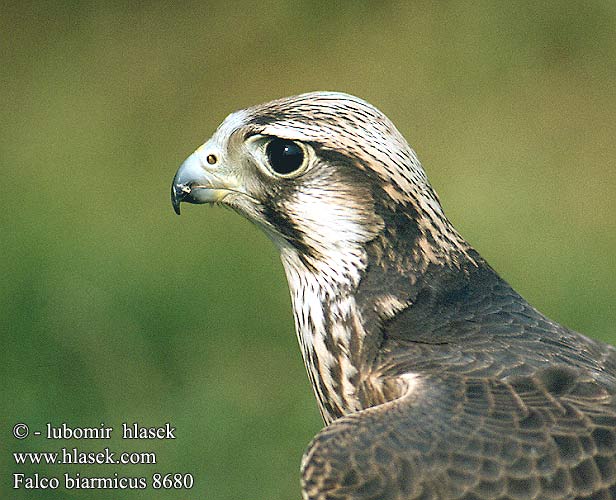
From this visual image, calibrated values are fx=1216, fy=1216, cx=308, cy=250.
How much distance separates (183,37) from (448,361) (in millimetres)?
6148

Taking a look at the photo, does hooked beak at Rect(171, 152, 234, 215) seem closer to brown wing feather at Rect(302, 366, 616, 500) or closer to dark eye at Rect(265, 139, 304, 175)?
dark eye at Rect(265, 139, 304, 175)

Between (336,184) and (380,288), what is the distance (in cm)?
30

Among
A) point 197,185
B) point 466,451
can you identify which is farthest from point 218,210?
point 466,451

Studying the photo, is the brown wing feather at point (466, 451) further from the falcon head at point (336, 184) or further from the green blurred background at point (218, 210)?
the green blurred background at point (218, 210)

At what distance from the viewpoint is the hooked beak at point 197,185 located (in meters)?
3.36

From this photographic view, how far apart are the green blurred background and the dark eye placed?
179 centimetres

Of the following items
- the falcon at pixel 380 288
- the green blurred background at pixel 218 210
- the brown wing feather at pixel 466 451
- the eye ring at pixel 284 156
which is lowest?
the brown wing feather at pixel 466 451

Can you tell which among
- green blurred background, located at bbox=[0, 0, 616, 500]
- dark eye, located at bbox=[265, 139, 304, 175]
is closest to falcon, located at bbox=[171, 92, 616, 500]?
dark eye, located at bbox=[265, 139, 304, 175]

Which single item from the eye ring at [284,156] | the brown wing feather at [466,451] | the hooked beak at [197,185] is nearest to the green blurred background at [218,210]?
the hooked beak at [197,185]

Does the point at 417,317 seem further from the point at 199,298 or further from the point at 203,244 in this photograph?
the point at 203,244

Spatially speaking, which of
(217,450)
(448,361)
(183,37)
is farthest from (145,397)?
(183,37)

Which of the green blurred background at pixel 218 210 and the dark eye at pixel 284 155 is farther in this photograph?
the green blurred background at pixel 218 210

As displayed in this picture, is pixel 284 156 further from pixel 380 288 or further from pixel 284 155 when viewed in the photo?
pixel 380 288

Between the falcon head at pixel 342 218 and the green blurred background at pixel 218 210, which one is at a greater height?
the green blurred background at pixel 218 210
